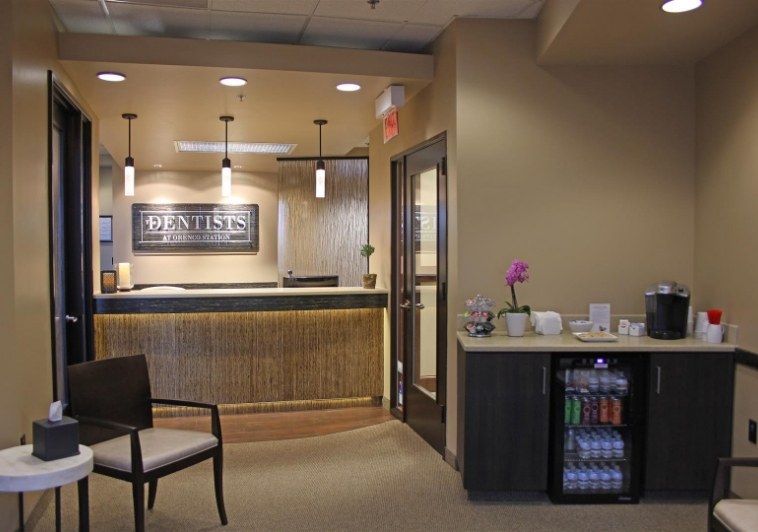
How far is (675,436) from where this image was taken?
356 centimetres

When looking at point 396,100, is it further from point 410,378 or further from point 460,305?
point 410,378

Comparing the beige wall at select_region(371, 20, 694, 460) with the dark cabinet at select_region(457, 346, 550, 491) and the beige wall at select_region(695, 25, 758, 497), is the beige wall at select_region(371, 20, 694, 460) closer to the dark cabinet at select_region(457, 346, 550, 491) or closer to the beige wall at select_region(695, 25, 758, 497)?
the beige wall at select_region(695, 25, 758, 497)

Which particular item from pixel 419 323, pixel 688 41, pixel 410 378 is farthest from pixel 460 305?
pixel 688 41

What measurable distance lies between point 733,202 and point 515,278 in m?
1.31

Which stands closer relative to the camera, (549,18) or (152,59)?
→ (549,18)

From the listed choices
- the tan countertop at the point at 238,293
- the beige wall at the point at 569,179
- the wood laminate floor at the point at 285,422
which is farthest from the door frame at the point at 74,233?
the beige wall at the point at 569,179

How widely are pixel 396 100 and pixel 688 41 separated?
193 centimetres

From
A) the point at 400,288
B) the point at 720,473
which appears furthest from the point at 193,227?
the point at 720,473

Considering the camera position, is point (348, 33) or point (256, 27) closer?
point (256, 27)

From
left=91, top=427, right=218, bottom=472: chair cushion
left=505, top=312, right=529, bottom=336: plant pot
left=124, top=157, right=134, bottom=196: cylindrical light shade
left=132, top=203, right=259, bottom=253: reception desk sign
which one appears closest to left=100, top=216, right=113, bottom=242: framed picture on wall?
left=132, top=203, right=259, bottom=253: reception desk sign

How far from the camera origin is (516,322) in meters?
3.80

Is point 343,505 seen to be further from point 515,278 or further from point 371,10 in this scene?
point 371,10

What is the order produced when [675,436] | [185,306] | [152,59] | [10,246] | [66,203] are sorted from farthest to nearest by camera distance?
[185,306]
[66,203]
[152,59]
[675,436]
[10,246]

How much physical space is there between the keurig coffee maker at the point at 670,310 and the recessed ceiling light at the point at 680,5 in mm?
1542
